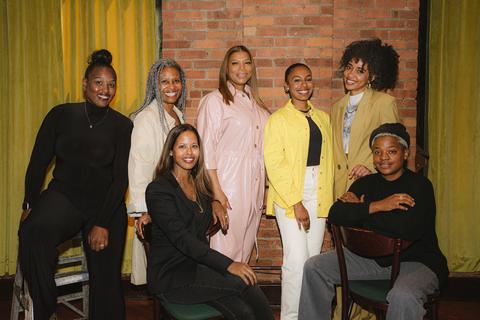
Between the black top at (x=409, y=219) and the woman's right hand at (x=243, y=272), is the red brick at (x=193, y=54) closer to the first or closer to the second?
the black top at (x=409, y=219)

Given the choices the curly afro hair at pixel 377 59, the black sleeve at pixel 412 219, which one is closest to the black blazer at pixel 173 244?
the black sleeve at pixel 412 219

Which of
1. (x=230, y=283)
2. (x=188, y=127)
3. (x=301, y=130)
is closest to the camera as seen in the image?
(x=230, y=283)

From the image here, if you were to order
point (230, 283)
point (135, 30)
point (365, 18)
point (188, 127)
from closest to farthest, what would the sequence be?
point (230, 283)
point (188, 127)
point (365, 18)
point (135, 30)

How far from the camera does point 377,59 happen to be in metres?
3.45

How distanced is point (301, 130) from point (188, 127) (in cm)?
83

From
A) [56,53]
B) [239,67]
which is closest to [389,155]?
[239,67]

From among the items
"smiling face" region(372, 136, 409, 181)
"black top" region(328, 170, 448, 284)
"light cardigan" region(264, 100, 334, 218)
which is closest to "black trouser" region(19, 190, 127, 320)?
"light cardigan" region(264, 100, 334, 218)

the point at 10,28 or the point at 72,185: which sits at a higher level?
the point at 10,28

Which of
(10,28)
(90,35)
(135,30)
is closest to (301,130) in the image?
(135,30)

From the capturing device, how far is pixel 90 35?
399 centimetres

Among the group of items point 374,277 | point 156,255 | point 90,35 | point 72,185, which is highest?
point 90,35

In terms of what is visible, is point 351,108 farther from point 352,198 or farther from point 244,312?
point 244,312

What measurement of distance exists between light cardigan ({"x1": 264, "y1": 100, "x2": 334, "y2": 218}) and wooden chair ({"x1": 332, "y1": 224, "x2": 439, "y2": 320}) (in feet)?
1.42

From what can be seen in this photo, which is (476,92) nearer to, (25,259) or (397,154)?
(397,154)
